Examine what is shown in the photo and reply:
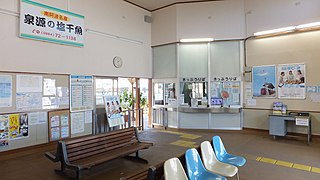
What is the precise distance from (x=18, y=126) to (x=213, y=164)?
444 cm

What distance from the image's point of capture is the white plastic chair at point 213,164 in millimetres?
2834

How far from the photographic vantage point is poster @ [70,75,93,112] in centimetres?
589

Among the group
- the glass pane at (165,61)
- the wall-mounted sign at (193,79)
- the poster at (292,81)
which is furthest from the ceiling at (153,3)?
the poster at (292,81)

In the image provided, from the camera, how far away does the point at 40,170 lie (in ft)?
13.3

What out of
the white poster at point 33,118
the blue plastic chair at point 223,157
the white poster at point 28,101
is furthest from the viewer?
the white poster at point 33,118

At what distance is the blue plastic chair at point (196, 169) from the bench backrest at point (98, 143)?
76.5 inches

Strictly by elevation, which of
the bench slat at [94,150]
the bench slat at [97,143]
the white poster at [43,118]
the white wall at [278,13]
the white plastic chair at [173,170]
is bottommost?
the bench slat at [94,150]

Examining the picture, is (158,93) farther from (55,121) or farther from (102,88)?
(55,121)

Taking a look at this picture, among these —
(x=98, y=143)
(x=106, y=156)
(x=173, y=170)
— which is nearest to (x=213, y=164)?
(x=173, y=170)

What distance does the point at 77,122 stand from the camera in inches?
237

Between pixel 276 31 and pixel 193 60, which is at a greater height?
pixel 276 31

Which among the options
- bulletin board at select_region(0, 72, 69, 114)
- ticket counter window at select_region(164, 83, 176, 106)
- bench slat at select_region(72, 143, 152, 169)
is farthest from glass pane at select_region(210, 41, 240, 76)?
bulletin board at select_region(0, 72, 69, 114)

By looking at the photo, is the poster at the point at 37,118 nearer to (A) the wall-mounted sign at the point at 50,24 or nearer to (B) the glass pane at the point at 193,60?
(A) the wall-mounted sign at the point at 50,24

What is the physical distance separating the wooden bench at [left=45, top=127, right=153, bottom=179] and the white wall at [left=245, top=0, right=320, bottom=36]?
533 cm
